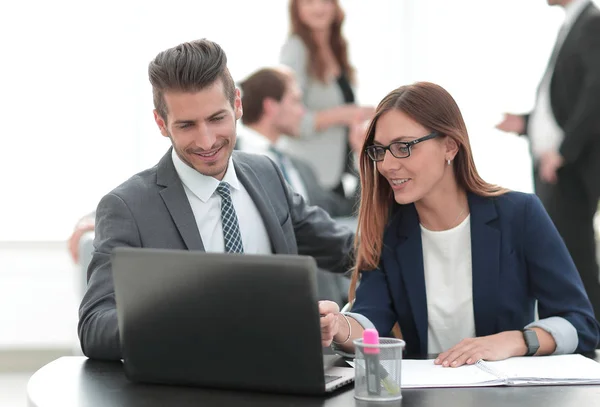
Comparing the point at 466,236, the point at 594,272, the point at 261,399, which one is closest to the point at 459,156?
the point at 466,236

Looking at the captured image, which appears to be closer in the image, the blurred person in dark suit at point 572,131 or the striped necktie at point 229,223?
the striped necktie at point 229,223

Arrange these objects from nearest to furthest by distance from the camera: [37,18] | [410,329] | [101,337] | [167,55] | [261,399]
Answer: [261,399] → [101,337] → [167,55] → [410,329] → [37,18]

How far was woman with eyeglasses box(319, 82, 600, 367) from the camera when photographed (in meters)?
2.15

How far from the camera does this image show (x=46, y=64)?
547 cm

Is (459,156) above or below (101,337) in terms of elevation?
above

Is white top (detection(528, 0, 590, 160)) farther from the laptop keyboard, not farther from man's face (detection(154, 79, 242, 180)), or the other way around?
the laptop keyboard

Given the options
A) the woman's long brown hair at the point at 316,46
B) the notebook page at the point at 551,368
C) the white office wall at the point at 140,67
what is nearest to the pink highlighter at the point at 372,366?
the notebook page at the point at 551,368

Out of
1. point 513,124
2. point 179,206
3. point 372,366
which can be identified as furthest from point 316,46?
point 372,366

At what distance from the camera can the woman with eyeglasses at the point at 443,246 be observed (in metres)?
2.15

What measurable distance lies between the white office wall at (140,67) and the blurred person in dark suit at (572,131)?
1.74 meters

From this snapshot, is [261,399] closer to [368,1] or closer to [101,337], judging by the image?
[101,337]

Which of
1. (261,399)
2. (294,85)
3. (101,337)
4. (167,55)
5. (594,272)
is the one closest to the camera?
(261,399)

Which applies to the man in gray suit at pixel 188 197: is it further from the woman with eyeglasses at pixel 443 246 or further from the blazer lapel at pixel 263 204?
the woman with eyeglasses at pixel 443 246

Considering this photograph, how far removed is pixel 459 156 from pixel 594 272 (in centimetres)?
184
